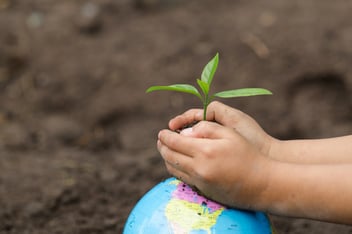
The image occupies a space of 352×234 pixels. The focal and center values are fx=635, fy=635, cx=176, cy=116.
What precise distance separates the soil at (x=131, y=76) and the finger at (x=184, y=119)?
1.22 metres

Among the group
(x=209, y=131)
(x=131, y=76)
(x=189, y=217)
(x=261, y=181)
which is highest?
(x=209, y=131)

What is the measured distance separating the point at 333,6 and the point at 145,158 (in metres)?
2.14

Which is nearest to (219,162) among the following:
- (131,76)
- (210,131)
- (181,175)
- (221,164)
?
(221,164)

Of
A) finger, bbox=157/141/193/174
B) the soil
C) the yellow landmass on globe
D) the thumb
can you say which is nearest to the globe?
the yellow landmass on globe

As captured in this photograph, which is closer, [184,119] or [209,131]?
[209,131]

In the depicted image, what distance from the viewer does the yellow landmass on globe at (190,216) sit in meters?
2.06

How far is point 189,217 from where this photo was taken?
2.08 metres

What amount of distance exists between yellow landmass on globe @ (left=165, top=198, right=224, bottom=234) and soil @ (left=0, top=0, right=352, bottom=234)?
134cm

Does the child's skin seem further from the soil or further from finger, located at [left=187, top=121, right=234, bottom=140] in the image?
the soil

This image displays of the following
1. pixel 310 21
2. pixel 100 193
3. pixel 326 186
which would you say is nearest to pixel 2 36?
pixel 100 193

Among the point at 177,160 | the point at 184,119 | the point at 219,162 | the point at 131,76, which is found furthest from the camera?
the point at 131,76

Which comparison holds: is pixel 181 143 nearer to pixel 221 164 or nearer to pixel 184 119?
pixel 221 164

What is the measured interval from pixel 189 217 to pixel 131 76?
2.67m

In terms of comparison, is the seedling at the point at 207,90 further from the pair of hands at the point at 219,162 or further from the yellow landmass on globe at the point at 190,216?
the yellow landmass on globe at the point at 190,216
